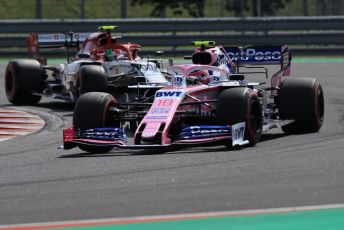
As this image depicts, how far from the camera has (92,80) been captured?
16594mm

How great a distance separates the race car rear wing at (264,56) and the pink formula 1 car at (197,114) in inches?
27.4

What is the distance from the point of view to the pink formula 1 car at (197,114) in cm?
1102

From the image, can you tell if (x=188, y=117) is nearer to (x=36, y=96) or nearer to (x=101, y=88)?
(x=101, y=88)

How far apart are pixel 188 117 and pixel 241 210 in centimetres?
445

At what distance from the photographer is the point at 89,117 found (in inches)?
460

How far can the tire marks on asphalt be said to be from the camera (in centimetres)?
1406

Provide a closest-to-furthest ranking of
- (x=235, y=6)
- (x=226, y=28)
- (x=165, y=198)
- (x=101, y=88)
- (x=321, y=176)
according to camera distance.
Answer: (x=165, y=198), (x=321, y=176), (x=101, y=88), (x=226, y=28), (x=235, y=6)

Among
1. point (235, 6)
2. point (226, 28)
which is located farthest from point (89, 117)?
point (235, 6)

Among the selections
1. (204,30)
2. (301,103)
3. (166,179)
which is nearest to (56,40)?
(301,103)

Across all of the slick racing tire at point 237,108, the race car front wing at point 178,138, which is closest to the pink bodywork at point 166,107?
the race car front wing at point 178,138

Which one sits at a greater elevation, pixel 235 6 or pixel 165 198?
pixel 235 6

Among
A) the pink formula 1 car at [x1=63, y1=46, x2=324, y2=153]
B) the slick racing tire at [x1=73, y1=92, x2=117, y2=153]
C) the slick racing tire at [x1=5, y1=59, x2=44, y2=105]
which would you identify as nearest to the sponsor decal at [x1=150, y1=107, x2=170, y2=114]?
the pink formula 1 car at [x1=63, y1=46, x2=324, y2=153]

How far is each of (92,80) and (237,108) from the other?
5.84 meters

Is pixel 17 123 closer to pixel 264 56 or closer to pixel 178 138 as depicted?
pixel 264 56
